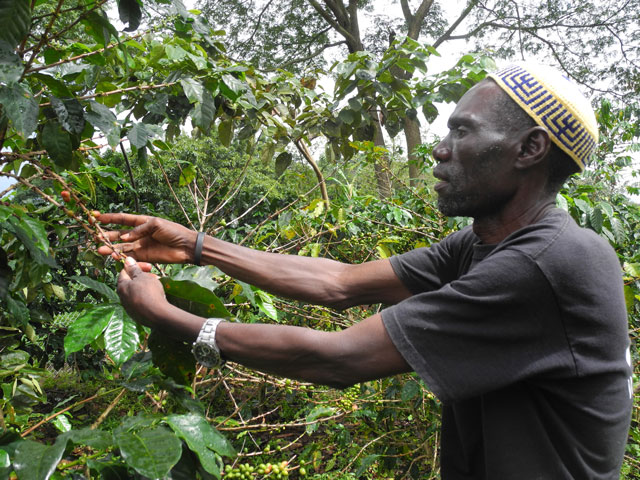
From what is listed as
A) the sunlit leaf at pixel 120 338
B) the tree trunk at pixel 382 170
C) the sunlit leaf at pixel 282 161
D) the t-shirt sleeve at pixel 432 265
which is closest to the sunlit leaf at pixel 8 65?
the sunlit leaf at pixel 120 338

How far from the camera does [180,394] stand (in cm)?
138

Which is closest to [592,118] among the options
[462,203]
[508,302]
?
[462,203]

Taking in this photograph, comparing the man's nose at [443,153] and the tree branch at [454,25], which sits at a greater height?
the tree branch at [454,25]

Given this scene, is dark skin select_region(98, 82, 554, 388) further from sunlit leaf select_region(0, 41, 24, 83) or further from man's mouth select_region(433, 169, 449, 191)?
sunlit leaf select_region(0, 41, 24, 83)

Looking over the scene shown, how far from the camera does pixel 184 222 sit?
5184 mm

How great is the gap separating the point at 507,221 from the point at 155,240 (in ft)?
4.07

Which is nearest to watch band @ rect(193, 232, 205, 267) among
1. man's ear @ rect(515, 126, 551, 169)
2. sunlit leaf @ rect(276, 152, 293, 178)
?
man's ear @ rect(515, 126, 551, 169)

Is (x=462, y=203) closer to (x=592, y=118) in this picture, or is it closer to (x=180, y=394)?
(x=592, y=118)

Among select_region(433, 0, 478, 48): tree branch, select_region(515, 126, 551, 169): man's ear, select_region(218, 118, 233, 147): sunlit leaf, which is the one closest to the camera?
select_region(515, 126, 551, 169): man's ear

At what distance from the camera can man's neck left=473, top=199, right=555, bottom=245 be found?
1.39 meters

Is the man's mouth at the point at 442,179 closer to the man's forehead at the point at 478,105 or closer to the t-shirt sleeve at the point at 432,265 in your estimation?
the man's forehead at the point at 478,105

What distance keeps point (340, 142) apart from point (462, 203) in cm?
221

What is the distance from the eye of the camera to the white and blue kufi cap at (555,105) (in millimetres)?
1342

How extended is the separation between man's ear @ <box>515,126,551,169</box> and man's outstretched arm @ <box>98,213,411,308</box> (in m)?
0.67
